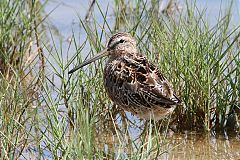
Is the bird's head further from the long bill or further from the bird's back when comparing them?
the bird's back

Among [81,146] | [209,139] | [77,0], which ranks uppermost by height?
[77,0]

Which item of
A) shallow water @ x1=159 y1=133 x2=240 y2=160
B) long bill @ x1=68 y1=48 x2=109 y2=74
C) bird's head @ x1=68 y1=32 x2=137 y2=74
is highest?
bird's head @ x1=68 y1=32 x2=137 y2=74

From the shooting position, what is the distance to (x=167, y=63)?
6090 mm

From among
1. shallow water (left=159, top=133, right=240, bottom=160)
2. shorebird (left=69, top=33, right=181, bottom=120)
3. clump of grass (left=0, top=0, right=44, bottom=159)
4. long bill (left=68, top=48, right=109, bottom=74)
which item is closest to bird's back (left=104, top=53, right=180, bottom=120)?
shorebird (left=69, top=33, right=181, bottom=120)

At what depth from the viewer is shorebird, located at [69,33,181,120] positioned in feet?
18.3

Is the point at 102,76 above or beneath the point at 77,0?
beneath

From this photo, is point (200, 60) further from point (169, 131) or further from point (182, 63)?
point (169, 131)

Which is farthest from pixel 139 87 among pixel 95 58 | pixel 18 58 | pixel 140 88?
pixel 18 58

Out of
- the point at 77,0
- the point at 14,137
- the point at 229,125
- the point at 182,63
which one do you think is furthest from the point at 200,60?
the point at 77,0

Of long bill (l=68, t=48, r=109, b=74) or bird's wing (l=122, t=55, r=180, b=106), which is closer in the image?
bird's wing (l=122, t=55, r=180, b=106)

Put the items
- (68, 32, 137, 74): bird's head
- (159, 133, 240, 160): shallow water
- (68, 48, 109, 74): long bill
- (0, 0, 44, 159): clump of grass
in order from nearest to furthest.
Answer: (0, 0, 44, 159): clump of grass → (159, 133, 240, 160): shallow water → (68, 48, 109, 74): long bill → (68, 32, 137, 74): bird's head

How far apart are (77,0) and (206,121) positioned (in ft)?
11.2

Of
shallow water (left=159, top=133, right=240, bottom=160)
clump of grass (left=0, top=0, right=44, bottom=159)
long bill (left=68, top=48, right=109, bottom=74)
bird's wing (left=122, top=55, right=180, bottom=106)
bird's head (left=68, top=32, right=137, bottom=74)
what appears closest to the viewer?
clump of grass (left=0, top=0, right=44, bottom=159)

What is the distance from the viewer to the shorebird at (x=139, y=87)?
5.59 meters
